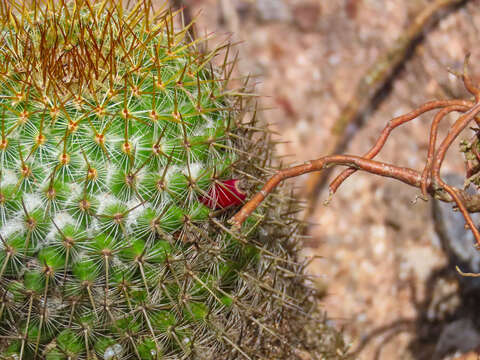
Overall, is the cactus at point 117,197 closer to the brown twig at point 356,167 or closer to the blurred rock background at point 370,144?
the brown twig at point 356,167

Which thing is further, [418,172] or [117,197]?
[418,172]

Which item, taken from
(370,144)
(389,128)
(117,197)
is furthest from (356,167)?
(370,144)

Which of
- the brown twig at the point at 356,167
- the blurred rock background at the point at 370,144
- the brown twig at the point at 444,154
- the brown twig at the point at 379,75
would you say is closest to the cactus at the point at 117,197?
the brown twig at the point at 356,167

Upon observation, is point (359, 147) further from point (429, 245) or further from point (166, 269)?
point (166, 269)

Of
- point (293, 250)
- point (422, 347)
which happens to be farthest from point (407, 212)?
point (293, 250)

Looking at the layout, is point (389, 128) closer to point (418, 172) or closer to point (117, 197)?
point (418, 172)

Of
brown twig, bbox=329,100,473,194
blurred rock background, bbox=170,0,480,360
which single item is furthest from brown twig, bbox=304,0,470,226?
brown twig, bbox=329,100,473,194

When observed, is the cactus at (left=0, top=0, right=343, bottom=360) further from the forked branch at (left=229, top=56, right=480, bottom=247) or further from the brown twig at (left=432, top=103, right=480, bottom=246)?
the brown twig at (left=432, top=103, right=480, bottom=246)
